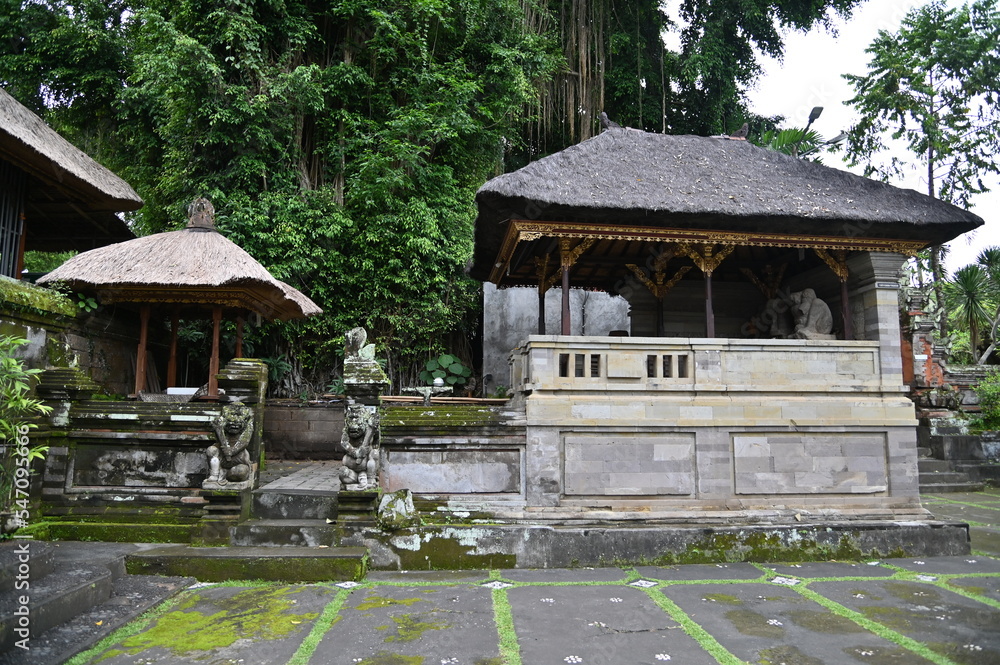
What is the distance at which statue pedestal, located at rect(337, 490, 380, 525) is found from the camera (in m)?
6.37

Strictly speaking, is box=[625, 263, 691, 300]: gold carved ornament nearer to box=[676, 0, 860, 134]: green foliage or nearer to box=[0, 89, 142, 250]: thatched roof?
box=[0, 89, 142, 250]: thatched roof

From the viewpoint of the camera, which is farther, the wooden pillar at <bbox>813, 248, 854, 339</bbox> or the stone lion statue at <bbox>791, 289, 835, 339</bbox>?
the stone lion statue at <bbox>791, 289, 835, 339</bbox>

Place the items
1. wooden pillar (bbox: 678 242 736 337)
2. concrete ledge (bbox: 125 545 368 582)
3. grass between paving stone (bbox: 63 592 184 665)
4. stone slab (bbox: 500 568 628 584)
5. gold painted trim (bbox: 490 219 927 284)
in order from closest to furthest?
1. grass between paving stone (bbox: 63 592 184 665)
2. concrete ledge (bbox: 125 545 368 582)
3. stone slab (bbox: 500 568 628 584)
4. gold painted trim (bbox: 490 219 927 284)
5. wooden pillar (bbox: 678 242 736 337)

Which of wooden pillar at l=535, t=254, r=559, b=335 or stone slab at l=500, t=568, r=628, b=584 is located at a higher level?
wooden pillar at l=535, t=254, r=559, b=335

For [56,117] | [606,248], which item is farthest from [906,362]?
[56,117]

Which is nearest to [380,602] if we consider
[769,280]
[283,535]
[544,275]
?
[283,535]

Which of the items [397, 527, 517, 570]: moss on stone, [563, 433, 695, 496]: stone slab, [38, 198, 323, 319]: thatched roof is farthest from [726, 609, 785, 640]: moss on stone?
[38, 198, 323, 319]: thatched roof

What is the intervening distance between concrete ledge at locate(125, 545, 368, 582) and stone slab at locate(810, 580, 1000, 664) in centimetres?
465

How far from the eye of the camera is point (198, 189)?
12.4 m

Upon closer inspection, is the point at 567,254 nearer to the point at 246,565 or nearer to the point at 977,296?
the point at 246,565

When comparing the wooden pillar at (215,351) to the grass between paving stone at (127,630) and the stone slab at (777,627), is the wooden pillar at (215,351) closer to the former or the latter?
the grass between paving stone at (127,630)

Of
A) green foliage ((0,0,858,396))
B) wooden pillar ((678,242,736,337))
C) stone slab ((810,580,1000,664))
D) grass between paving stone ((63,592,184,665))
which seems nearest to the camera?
grass between paving stone ((63,592,184,665))

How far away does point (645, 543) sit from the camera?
6.73 m

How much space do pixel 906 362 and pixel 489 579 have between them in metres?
11.7
